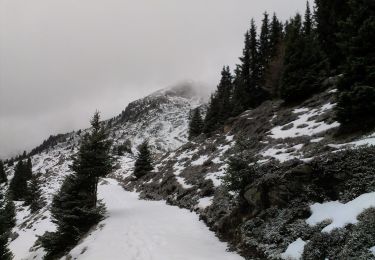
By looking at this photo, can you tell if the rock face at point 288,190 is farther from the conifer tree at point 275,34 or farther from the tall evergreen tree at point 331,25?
the conifer tree at point 275,34

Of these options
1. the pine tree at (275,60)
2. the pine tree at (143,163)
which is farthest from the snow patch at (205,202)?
the pine tree at (143,163)

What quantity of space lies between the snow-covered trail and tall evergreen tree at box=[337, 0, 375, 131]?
1025 centimetres

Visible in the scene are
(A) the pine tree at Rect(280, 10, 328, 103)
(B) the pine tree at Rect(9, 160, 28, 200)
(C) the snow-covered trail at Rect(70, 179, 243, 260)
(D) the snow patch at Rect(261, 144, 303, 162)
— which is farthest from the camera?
(B) the pine tree at Rect(9, 160, 28, 200)

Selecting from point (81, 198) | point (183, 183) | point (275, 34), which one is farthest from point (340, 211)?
point (275, 34)

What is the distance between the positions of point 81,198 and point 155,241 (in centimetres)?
1052

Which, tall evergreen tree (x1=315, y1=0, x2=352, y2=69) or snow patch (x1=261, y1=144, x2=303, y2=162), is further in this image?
tall evergreen tree (x1=315, y1=0, x2=352, y2=69)

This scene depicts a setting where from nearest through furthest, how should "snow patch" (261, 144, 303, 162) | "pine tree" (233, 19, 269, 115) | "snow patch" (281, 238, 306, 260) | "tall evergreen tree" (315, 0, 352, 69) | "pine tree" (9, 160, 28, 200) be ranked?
"snow patch" (281, 238, 306, 260), "snow patch" (261, 144, 303, 162), "tall evergreen tree" (315, 0, 352, 69), "pine tree" (233, 19, 269, 115), "pine tree" (9, 160, 28, 200)

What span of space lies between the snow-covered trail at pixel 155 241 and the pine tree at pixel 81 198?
1.81 meters

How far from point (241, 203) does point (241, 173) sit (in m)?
1.51

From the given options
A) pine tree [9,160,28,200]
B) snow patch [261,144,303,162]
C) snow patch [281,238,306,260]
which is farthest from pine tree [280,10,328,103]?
pine tree [9,160,28,200]

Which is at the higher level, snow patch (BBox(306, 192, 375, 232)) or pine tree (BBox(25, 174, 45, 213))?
pine tree (BBox(25, 174, 45, 213))

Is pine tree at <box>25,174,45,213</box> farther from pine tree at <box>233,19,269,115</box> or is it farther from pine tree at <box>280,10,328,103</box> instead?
pine tree at <box>280,10,328,103</box>

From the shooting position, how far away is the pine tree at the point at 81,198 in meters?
21.4

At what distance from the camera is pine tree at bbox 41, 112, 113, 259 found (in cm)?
2138
